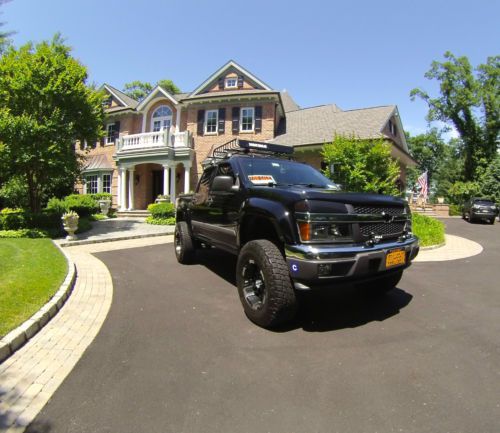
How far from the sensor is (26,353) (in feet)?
10.6

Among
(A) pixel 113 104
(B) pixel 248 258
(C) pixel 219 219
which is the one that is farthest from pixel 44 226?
(A) pixel 113 104

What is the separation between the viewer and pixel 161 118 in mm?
24000

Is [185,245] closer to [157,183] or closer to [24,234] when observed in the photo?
[24,234]

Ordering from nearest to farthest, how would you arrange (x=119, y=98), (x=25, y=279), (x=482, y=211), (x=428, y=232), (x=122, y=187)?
(x=25, y=279), (x=428, y=232), (x=482, y=211), (x=122, y=187), (x=119, y=98)

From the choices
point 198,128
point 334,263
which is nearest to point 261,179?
point 334,263

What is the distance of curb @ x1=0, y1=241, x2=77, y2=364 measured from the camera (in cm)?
316

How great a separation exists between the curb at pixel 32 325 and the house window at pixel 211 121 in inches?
714

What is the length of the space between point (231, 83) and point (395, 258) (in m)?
20.9

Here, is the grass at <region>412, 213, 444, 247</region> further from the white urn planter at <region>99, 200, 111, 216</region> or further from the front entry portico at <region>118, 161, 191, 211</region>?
the white urn planter at <region>99, 200, 111, 216</region>

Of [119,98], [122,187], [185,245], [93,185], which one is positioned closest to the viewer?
[185,245]

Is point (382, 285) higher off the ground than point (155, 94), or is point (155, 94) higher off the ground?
point (155, 94)

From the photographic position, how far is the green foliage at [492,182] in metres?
28.2

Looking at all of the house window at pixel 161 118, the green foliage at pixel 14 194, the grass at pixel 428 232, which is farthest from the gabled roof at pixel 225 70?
the grass at pixel 428 232

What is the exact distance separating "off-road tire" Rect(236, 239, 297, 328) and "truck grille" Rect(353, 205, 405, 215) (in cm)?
102
